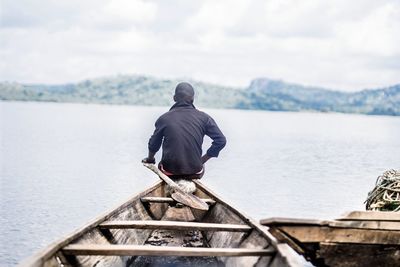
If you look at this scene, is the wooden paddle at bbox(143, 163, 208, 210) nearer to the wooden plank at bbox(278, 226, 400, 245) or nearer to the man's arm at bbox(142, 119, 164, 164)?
the man's arm at bbox(142, 119, 164, 164)

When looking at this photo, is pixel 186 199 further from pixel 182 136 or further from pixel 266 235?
pixel 266 235

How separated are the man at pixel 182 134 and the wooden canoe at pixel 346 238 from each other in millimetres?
3152

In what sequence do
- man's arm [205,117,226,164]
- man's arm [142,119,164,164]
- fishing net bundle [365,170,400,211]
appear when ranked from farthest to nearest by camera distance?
1. man's arm [205,117,226,164]
2. man's arm [142,119,164,164]
3. fishing net bundle [365,170,400,211]

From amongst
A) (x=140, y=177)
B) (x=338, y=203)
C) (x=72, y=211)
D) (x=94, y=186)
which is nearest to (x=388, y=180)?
(x=72, y=211)

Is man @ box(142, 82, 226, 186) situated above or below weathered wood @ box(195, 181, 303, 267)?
above

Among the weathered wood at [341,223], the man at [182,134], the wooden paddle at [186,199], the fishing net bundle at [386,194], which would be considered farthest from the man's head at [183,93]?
the weathered wood at [341,223]

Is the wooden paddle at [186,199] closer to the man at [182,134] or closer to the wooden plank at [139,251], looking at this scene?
the man at [182,134]

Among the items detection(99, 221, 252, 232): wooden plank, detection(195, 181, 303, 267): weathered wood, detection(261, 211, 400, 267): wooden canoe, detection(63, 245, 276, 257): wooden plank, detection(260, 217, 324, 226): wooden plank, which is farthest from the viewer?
detection(99, 221, 252, 232): wooden plank

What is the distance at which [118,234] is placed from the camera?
6676 mm

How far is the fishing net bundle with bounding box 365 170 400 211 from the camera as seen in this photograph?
8062 mm

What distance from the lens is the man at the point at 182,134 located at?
8.38m

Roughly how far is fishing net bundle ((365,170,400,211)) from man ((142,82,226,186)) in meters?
2.69

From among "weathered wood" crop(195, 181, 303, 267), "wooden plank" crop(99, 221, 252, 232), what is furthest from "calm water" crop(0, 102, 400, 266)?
"wooden plank" crop(99, 221, 252, 232)

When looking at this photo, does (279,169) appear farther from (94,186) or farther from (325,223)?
(325,223)
